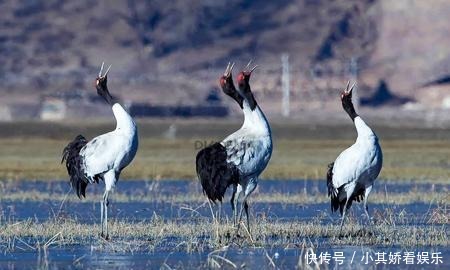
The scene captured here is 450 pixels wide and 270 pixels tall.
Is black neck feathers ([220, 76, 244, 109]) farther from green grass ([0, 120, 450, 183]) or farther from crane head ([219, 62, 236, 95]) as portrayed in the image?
green grass ([0, 120, 450, 183])

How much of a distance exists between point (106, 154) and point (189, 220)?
270cm

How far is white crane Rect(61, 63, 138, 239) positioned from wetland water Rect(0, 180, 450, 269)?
0.70 m

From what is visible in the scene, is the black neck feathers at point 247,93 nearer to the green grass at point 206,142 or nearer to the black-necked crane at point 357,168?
the black-necked crane at point 357,168

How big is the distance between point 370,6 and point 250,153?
13585cm

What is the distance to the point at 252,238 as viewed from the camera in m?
20.5

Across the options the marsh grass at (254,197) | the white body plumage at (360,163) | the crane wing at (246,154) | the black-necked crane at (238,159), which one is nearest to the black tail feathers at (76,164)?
the black-necked crane at (238,159)

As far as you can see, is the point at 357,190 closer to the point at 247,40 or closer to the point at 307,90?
the point at 307,90

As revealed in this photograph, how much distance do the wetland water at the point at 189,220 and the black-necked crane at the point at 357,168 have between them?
2.26ft

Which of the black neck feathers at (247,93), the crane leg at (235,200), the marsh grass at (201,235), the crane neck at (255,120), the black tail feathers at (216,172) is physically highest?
the black neck feathers at (247,93)

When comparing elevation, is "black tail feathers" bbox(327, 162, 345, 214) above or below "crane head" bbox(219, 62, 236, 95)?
below

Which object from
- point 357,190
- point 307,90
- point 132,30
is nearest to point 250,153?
point 357,190

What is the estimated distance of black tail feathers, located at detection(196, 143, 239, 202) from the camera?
69.1 feet

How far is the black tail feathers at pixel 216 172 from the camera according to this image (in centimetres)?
2107

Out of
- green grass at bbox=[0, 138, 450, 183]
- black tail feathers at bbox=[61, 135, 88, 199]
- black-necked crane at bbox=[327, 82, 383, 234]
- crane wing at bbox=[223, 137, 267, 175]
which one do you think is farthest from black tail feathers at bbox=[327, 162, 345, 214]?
green grass at bbox=[0, 138, 450, 183]
